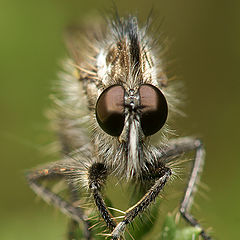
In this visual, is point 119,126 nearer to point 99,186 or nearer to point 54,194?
point 99,186

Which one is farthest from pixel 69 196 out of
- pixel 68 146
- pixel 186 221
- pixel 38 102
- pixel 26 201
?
pixel 38 102

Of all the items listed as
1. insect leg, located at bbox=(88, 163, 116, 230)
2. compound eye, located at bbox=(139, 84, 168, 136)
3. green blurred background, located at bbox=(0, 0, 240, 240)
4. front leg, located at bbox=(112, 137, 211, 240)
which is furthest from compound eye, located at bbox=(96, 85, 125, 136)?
green blurred background, located at bbox=(0, 0, 240, 240)

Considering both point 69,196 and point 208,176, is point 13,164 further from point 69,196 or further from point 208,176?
point 208,176

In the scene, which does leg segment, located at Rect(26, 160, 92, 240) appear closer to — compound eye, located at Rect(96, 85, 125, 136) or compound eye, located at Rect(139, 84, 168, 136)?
compound eye, located at Rect(96, 85, 125, 136)

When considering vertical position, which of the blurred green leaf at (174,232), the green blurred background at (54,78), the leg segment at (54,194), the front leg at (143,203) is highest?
the green blurred background at (54,78)

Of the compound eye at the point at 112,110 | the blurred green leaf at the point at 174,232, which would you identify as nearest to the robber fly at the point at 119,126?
the compound eye at the point at 112,110

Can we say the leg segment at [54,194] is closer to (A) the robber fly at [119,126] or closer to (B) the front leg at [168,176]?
(A) the robber fly at [119,126]
